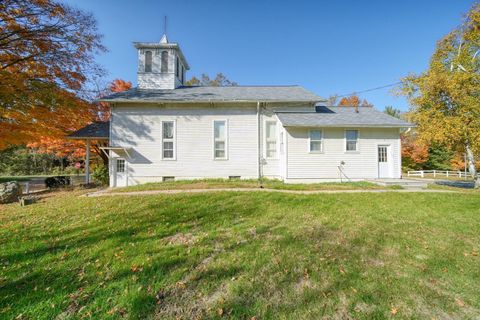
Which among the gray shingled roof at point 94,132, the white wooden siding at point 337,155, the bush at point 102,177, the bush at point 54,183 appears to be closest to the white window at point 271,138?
the white wooden siding at point 337,155

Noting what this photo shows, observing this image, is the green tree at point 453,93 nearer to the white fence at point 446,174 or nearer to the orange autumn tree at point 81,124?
the white fence at point 446,174

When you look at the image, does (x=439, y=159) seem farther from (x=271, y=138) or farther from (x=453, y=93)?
(x=271, y=138)

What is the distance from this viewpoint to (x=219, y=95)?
1320 cm

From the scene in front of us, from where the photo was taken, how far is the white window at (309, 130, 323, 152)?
11.8 meters

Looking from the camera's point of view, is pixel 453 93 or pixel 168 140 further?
pixel 168 140

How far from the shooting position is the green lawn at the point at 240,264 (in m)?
2.56

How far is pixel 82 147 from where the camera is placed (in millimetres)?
16625

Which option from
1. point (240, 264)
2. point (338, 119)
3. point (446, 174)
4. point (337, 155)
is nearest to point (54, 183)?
point (240, 264)

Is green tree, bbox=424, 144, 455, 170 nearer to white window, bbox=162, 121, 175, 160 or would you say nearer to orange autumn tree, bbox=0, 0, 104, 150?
white window, bbox=162, 121, 175, 160

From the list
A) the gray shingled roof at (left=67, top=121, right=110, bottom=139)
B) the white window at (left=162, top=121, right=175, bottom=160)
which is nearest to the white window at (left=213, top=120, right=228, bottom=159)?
the white window at (left=162, top=121, right=175, bottom=160)

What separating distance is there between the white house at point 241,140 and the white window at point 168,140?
55mm

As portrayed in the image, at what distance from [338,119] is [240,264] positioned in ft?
36.0

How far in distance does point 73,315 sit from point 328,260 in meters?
3.55

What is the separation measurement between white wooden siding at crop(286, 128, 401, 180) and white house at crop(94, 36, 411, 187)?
5 cm
